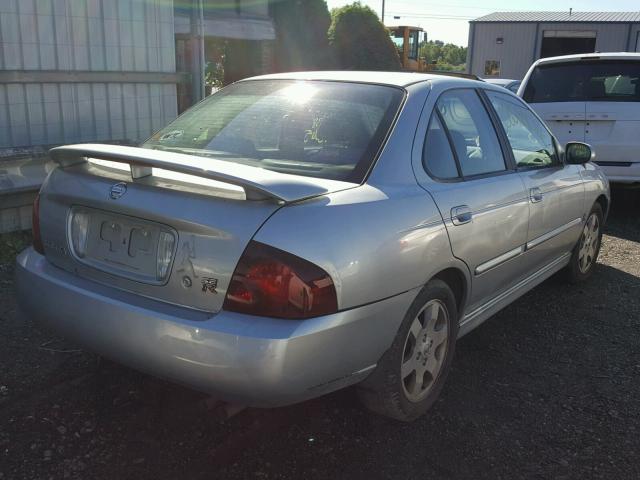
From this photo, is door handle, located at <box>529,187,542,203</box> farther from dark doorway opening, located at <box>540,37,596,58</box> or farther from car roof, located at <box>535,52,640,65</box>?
dark doorway opening, located at <box>540,37,596,58</box>

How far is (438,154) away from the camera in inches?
124

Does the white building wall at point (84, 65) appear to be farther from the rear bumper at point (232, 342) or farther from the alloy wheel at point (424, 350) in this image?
the alloy wheel at point (424, 350)

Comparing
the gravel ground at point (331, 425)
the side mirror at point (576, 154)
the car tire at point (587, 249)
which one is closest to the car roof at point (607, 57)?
the car tire at point (587, 249)

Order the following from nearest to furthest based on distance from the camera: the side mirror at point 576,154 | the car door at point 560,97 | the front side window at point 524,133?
1. the front side window at point 524,133
2. the side mirror at point 576,154
3. the car door at point 560,97

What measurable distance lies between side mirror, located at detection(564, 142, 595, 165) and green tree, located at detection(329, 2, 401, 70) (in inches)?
847

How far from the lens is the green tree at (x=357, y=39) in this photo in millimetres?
25562

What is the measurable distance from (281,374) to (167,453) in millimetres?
818

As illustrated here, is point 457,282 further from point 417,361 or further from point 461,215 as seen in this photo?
point 417,361

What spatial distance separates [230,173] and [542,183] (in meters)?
2.34

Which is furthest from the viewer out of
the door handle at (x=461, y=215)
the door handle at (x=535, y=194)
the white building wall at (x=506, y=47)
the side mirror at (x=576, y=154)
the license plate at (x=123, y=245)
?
the white building wall at (x=506, y=47)

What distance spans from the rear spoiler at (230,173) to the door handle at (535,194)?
1591 millimetres

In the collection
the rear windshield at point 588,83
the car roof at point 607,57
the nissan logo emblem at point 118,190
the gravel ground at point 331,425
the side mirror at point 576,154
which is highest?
the car roof at point 607,57

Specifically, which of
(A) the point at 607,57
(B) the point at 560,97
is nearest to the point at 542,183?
(B) the point at 560,97

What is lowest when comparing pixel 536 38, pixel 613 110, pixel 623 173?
pixel 623 173
